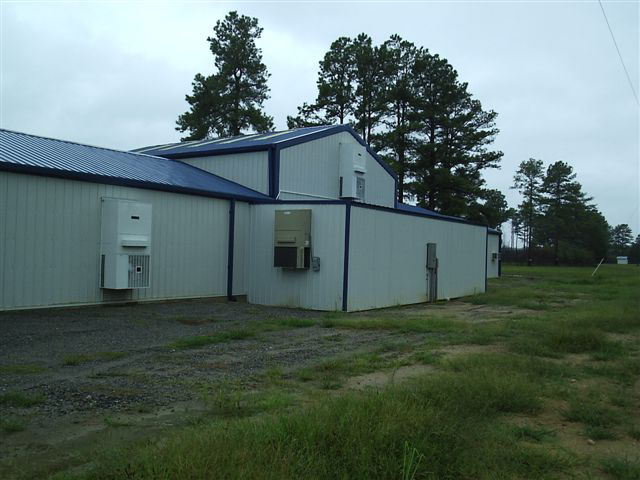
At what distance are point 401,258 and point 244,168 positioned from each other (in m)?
6.42

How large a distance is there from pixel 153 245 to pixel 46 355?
21.9 ft

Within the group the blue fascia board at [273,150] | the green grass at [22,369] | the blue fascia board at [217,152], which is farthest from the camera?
the blue fascia board at [217,152]

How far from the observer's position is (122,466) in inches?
151

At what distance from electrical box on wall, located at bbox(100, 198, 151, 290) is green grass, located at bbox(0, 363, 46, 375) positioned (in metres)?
6.00

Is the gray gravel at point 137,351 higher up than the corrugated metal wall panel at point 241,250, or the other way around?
the corrugated metal wall panel at point 241,250

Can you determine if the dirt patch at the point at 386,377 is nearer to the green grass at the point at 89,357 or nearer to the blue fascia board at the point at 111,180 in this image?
the green grass at the point at 89,357

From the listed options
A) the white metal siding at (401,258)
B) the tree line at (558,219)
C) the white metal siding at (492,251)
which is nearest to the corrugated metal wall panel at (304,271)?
the white metal siding at (401,258)

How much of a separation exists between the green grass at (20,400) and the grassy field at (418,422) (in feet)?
0.17

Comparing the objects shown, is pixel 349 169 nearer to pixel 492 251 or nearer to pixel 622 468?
pixel 622 468

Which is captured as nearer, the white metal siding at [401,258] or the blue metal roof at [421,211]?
the white metal siding at [401,258]

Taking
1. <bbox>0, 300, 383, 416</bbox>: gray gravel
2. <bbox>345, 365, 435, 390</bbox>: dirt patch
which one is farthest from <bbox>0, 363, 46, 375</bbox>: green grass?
<bbox>345, 365, 435, 390</bbox>: dirt patch

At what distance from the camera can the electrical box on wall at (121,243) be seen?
13562mm

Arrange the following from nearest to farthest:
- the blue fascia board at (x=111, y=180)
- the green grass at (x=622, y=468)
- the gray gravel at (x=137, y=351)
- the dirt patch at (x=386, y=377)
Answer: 1. the green grass at (x=622, y=468)
2. the gray gravel at (x=137, y=351)
3. the dirt patch at (x=386, y=377)
4. the blue fascia board at (x=111, y=180)

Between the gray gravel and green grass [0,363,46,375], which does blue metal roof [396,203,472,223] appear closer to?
the gray gravel
